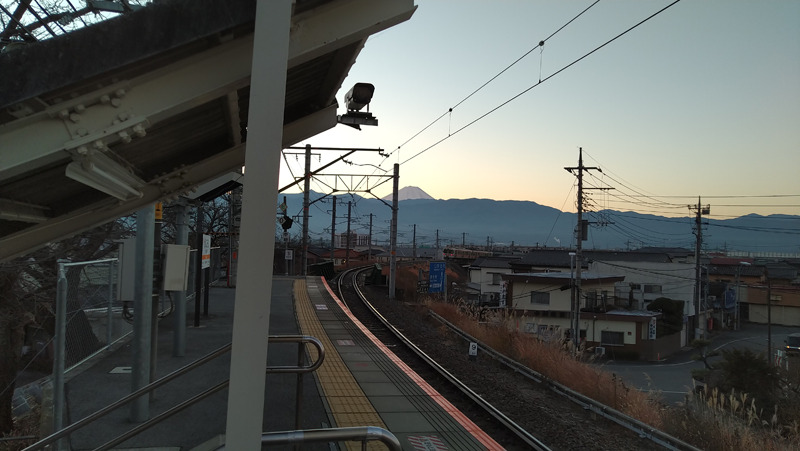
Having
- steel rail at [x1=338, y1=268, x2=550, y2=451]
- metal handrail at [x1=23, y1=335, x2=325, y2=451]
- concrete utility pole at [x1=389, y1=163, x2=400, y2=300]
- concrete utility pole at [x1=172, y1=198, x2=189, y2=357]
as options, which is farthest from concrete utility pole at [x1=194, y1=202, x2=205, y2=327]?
concrete utility pole at [x1=389, y1=163, x2=400, y2=300]

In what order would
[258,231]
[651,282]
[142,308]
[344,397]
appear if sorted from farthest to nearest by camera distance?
[651,282] < [344,397] < [142,308] < [258,231]

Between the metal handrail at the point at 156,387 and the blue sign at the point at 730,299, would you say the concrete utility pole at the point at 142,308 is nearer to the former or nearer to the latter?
the metal handrail at the point at 156,387

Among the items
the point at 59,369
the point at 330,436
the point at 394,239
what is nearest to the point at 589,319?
the point at 394,239

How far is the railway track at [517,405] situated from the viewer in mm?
8344

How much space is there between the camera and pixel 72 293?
787cm

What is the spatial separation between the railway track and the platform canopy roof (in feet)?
21.4

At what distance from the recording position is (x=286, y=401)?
7.30 metres

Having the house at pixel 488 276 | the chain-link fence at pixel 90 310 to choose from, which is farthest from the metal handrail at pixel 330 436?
the house at pixel 488 276

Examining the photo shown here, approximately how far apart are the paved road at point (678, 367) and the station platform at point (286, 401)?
7.59 metres

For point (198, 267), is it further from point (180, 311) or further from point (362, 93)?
point (362, 93)

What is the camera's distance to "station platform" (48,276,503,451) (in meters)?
5.82

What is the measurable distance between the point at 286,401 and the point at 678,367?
3332 cm

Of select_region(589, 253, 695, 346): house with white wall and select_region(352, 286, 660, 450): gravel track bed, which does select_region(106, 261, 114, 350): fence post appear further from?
select_region(589, 253, 695, 346): house with white wall

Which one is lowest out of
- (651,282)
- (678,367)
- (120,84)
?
(678,367)
